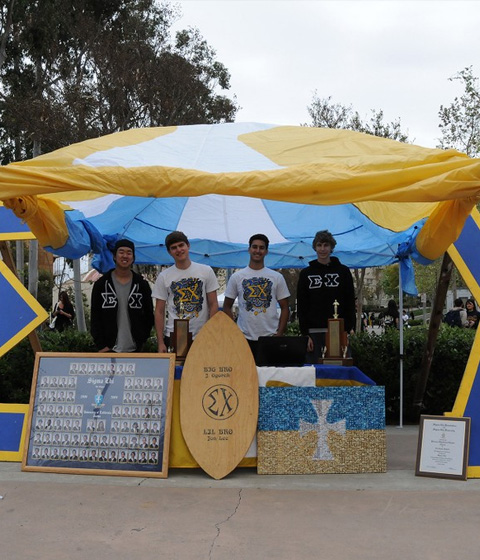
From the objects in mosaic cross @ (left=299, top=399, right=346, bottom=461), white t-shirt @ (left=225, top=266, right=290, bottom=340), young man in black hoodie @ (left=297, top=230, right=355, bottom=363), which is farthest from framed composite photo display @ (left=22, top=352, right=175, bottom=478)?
young man in black hoodie @ (left=297, top=230, right=355, bottom=363)

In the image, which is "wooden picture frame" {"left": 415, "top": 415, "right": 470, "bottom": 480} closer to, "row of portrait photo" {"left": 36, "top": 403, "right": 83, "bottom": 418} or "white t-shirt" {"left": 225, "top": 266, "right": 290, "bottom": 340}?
"white t-shirt" {"left": 225, "top": 266, "right": 290, "bottom": 340}

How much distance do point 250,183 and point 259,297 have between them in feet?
5.90

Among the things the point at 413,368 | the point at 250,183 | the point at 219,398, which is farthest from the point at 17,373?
the point at 413,368

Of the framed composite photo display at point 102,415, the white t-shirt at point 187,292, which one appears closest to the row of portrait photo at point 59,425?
the framed composite photo display at point 102,415

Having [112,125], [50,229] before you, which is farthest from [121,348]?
[112,125]

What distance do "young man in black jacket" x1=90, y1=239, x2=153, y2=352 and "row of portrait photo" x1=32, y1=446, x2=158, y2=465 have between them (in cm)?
111

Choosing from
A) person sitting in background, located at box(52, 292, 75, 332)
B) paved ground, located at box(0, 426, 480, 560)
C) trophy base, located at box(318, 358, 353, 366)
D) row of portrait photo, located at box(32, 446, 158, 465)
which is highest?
person sitting in background, located at box(52, 292, 75, 332)

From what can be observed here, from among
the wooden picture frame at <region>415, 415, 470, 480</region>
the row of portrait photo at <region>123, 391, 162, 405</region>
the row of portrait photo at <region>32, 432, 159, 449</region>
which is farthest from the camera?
the row of portrait photo at <region>123, 391, 162, 405</region>

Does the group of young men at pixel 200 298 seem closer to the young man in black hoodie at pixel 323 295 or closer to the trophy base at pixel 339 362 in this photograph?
the young man in black hoodie at pixel 323 295

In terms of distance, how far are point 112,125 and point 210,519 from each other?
14.7 m

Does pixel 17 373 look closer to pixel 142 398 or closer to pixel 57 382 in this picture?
pixel 57 382

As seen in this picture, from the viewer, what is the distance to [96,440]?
565 centimetres

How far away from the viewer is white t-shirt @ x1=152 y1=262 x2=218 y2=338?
20.5 feet

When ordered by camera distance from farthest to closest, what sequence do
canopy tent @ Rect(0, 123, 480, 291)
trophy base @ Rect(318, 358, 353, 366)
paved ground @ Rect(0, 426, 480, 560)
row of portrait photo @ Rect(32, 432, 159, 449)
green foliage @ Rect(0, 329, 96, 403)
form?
green foliage @ Rect(0, 329, 96, 403)
trophy base @ Rect(318, 358, 353, 366)
row of portrait photo @ Rect(32, 432, 159, 449)
canopy tent @ Rect(0, 123, 480, 291)
paved ground @ Rect(0, 426, 480, 560)
